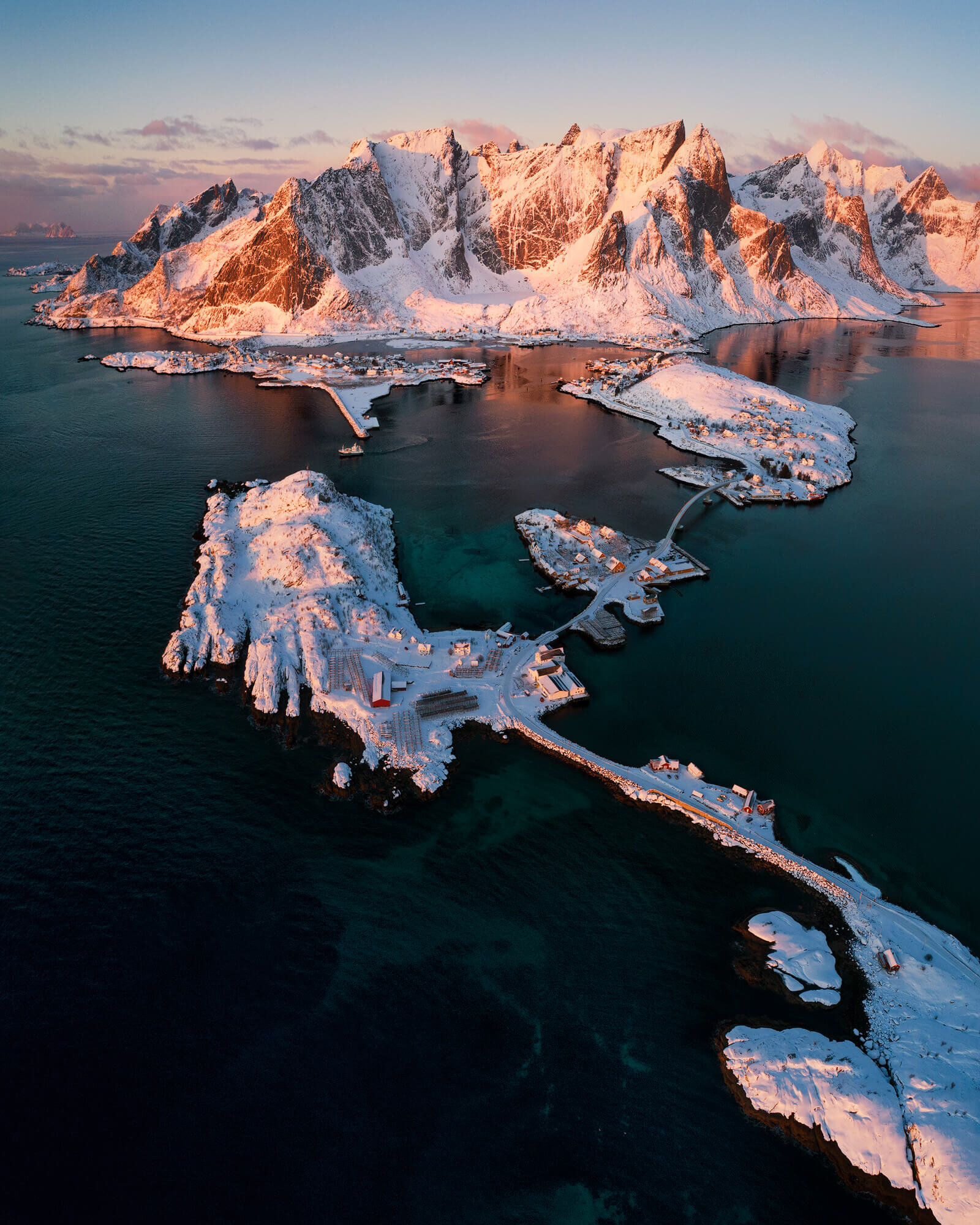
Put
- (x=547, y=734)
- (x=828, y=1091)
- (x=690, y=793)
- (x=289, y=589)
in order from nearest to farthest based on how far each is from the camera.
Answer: (x=828, y=1091) → (x=690, y=793) → (x=547, y=734) → (x=289, y=589)

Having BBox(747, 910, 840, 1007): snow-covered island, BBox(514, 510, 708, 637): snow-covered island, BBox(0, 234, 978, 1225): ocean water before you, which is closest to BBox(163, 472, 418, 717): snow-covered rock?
BBox(0, 234, 978, 1225): ocean water

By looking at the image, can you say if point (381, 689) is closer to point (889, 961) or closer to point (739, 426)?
point (889, 961)

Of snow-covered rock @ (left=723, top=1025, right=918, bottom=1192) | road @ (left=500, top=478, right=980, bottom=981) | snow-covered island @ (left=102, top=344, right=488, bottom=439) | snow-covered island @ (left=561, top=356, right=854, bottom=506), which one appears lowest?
snow-covered rock @ (left=723, top=1025, right=918, bottom=1192)

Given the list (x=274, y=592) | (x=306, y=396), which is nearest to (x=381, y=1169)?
(x=274, y=592)

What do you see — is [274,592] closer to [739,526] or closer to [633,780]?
[633,780]

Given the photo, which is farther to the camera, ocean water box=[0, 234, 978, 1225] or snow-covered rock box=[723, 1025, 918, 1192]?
snow-covered rock box=[723, 1025, 918, 1192]

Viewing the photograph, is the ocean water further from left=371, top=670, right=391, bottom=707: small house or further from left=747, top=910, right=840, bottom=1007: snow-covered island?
left=371, top=670, right=391, bottom=707: small house

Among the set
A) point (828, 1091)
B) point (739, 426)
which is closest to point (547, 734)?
point (828, 1091)

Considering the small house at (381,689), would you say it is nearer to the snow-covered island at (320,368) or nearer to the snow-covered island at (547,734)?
the snow-covered island at (547,734)
